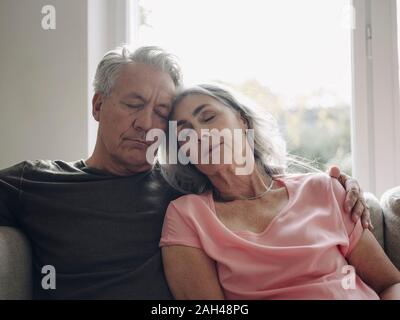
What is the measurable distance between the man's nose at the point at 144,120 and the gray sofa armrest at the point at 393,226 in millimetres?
689

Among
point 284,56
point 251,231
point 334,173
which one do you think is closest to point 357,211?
point 334,173

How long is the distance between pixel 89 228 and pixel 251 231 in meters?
0.39

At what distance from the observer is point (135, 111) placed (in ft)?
3.71

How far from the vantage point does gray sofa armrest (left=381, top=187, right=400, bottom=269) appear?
3.82 ft

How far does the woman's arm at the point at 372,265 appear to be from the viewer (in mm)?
998

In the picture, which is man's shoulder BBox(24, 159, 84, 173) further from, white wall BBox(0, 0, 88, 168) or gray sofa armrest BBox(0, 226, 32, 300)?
white wall BBox(0, 0, 88, 168)

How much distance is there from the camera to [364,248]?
1.02 metres

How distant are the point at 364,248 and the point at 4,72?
52.4 inches

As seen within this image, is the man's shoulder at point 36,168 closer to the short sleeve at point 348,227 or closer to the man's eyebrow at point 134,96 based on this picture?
the man's eyebrow at point 134,96

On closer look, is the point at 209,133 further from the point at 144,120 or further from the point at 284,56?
the point at 284,56

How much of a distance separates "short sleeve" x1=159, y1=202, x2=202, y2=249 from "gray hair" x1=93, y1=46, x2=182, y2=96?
0.38 metres

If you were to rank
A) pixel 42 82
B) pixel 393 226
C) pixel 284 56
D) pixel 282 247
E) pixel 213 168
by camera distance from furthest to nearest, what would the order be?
pixel 284 56, pixel 42 82, pixel 393 226, pixel 213 168, pixel 282 247

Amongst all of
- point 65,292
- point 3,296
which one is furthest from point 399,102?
point 3,296
